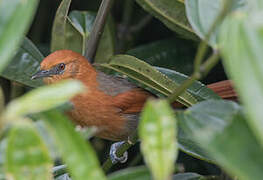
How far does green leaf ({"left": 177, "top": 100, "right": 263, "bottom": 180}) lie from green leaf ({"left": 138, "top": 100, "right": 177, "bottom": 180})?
0.06m

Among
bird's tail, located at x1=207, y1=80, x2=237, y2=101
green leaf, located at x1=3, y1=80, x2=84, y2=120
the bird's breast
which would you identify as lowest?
the bird's breast

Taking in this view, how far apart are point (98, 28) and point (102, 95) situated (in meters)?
0.44

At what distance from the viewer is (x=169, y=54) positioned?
10.3 feet

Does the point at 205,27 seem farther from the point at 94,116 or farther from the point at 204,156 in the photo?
the point at 94,116

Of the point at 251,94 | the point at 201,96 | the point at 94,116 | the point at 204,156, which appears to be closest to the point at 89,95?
the point at 94,116

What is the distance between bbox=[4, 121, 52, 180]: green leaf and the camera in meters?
0.96

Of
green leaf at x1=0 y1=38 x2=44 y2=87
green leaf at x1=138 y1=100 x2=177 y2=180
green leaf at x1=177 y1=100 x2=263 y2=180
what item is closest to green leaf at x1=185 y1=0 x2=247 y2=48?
green leaf at x1=177 y1=100 x2=263 y2=180

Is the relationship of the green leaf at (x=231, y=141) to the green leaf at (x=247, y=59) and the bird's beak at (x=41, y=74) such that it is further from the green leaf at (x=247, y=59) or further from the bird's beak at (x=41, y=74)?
the bird's beak at (x=41, y=74)

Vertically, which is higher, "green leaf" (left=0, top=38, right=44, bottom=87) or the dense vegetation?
the dense vegetation

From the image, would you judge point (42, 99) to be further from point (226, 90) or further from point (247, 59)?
point (226, 90)

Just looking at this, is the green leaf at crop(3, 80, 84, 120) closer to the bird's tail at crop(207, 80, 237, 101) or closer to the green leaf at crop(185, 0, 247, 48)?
the green leaf at crop(185, 0, 247, 48)

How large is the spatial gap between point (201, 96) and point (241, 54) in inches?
47.3

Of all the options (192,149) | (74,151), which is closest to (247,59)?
(74,151)

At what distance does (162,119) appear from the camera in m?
0.98
